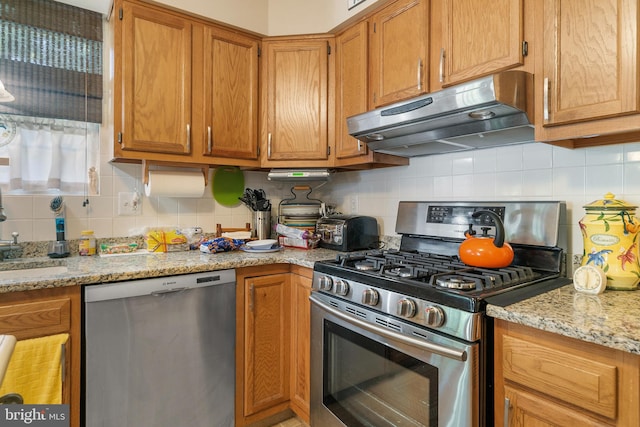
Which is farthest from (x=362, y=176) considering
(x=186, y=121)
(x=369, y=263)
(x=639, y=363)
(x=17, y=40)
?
(x=17, y=40)

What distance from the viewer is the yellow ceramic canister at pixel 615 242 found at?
114cm

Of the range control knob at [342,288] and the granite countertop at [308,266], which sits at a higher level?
the granite countertop at [308,266]

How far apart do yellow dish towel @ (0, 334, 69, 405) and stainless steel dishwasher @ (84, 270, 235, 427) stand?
0.10 meters

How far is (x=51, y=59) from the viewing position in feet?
6.08

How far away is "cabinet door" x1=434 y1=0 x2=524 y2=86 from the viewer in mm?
1271

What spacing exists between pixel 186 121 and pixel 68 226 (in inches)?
34.3

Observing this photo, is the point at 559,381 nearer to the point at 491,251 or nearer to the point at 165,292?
the point at 491,251

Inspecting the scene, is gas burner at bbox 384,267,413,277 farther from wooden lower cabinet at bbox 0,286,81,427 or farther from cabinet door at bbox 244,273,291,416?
wooden lower cabinet at bbox 0,286,81,427

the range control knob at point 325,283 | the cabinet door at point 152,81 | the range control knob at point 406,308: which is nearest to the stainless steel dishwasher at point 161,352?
the range control knob at point 325,283

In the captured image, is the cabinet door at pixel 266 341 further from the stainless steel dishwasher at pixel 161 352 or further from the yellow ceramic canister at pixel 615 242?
the yellow ceramic canister at pixel 615 242

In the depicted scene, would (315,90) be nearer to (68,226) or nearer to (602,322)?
(68,226)

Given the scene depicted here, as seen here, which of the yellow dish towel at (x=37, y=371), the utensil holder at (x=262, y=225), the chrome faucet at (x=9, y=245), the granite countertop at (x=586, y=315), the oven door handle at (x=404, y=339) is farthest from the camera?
the utensil holder at (x=262, y=225)

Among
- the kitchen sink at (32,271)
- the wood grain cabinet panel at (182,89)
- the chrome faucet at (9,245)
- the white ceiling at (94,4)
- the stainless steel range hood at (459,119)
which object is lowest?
the kitchen sink at (32,271)

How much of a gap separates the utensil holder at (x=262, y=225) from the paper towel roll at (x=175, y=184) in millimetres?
407
